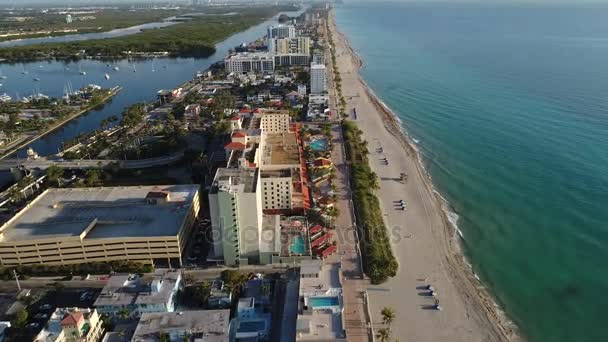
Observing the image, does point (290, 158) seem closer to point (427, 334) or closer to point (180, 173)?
point (180, 173)

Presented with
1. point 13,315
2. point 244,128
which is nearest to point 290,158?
point 244,128

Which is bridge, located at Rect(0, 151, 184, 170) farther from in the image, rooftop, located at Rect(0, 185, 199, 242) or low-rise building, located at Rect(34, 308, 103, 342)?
low-rise building, located at Rect(34, 308, 103, 342)

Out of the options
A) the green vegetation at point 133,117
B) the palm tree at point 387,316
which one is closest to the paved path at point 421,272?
the palm tree at point 387,316

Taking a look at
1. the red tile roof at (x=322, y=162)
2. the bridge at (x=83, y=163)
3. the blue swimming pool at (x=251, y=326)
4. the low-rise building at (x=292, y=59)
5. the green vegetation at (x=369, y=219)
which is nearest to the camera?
the blue swimming pool at (x=251, y=326)

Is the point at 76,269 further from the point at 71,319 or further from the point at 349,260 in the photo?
the point at 349,260

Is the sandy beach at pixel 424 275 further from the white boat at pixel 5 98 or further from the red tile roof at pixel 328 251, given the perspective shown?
the white boat at pixel 5 98

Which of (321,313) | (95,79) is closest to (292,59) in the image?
(95,79)
